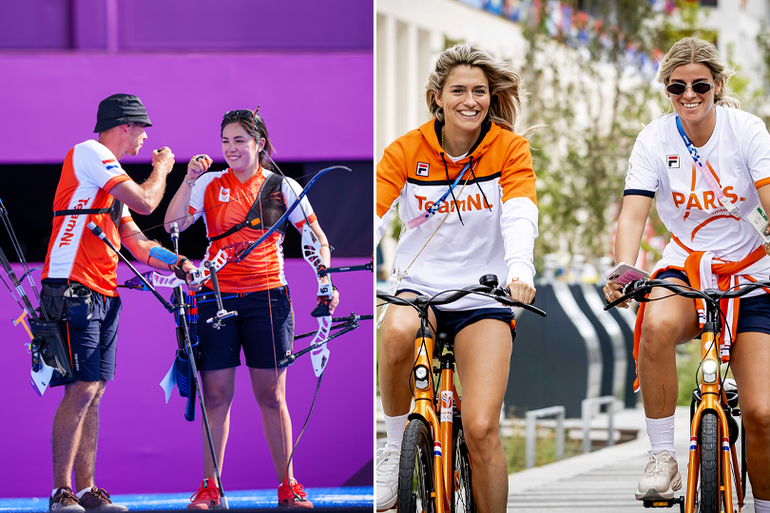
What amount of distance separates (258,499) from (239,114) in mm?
1610

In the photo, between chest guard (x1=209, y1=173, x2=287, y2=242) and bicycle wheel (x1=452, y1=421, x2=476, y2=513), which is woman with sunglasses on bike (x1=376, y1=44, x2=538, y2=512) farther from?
chest guard (x1=209, y1=173, x2=287, y2=242)

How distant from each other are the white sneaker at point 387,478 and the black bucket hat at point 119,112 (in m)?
1.67

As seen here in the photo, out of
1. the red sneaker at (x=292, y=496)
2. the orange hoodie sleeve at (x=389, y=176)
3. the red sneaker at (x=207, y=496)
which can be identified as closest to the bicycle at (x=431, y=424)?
the orange hoodie sleeve at (x=389, y=176)

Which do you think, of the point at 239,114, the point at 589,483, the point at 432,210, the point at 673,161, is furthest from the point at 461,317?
the point at 589,483

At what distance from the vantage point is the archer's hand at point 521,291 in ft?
11.8

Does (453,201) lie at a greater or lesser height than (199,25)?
lesser

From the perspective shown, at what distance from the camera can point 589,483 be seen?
6602 millimetres

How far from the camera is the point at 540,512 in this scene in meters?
5.60

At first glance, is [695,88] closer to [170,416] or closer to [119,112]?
[119,112]

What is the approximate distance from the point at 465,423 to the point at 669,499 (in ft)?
2.92

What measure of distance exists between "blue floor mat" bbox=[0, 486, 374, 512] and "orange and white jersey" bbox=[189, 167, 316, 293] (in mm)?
864

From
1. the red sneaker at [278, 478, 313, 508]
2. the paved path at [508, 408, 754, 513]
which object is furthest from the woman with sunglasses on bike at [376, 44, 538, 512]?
the paved path at [508, 408, 754, 513]

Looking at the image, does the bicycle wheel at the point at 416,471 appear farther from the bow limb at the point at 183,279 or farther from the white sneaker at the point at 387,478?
the bow limb at the point at 183,279

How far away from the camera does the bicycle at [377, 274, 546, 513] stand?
356 cm
